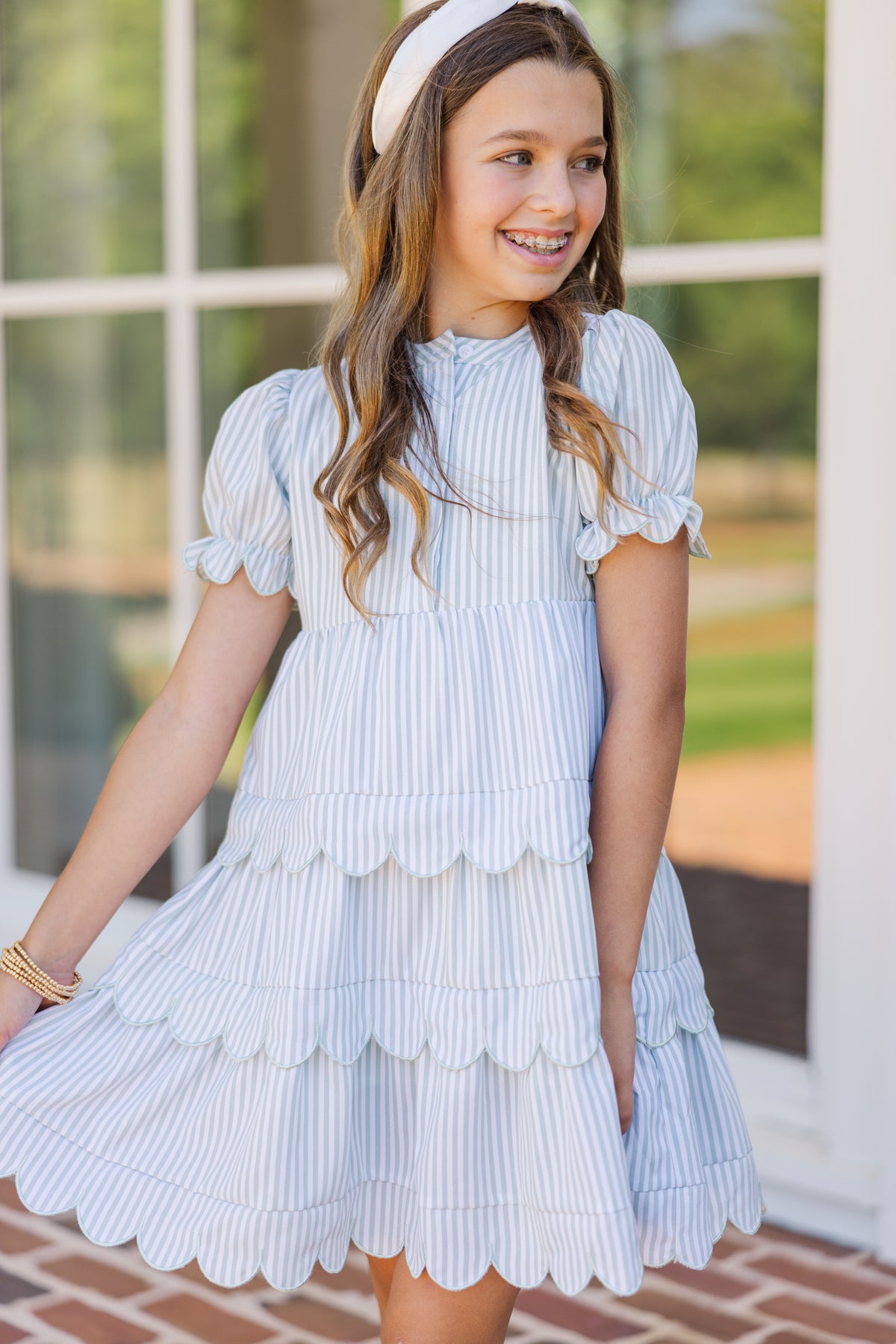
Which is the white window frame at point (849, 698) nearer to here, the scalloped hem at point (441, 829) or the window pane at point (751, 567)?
the scalloped hem at point (441, 829)

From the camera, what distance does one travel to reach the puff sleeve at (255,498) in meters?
1.58

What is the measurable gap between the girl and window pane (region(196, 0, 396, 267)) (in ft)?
6.97

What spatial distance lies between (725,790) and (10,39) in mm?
4952

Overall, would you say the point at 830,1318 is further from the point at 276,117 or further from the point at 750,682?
the point at 750,682

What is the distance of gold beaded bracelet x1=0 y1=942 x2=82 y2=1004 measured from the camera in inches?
61.4

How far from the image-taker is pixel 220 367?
3.52 meters

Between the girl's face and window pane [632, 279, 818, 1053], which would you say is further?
window pane [632, 279, 818, 1053]

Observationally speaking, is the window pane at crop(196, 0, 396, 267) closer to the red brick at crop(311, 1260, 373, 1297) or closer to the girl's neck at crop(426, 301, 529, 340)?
the girl's neck at crop(426, 301, 529, 340)

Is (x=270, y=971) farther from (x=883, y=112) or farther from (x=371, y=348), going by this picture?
(x=883, y=112)

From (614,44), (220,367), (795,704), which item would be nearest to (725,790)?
(795,704)

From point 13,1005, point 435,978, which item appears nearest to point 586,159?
point 435,978

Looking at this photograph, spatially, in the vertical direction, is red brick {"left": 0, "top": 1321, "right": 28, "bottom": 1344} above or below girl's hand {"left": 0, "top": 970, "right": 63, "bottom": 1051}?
below

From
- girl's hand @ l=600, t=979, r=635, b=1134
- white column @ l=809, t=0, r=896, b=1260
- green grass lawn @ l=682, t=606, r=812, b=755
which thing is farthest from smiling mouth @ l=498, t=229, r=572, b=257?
green grass lawn @ l=682, t=606, r=812, b=755

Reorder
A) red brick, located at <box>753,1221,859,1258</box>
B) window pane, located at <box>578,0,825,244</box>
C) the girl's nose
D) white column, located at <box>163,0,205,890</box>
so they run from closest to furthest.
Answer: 1. the girl's nose
2. red brick, located at <box>753,1221,859,1258</box>
3. white column, located at <box>163,0,205,890</box>
4. window pane, located at <box>578,0,825,244</box>
